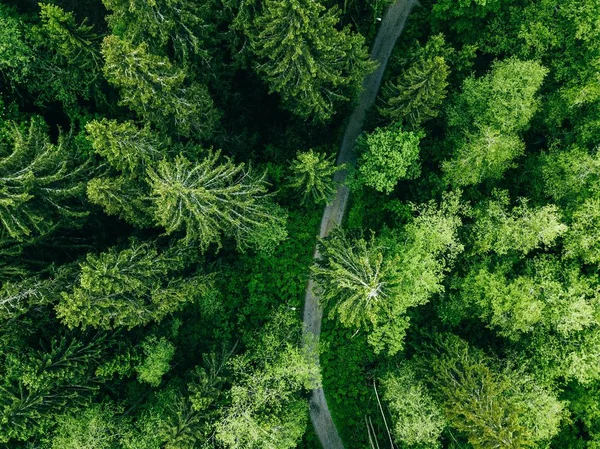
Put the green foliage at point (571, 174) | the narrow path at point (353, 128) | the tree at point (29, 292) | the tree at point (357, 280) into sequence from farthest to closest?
the narrow path at point (353, 128) < the green foliage at point (571, 174) < the tree at point (29, 292) < the tree at point (357, 280)

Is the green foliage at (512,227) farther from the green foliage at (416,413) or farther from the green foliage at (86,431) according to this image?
the green foliage at (86,431)

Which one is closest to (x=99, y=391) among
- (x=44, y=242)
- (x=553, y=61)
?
(x=44, y=242)

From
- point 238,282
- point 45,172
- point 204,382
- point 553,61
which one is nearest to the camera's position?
point 45,172

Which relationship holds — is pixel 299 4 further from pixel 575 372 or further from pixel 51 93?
pixel 575 372

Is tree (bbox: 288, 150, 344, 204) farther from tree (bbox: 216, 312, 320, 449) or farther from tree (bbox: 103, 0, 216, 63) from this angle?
tree (bbox: 216, 312, 320, 449)

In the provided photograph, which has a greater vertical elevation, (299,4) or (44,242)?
(299,4)

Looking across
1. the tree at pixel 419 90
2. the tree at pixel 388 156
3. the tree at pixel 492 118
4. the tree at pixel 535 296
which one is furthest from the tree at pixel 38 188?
the tree at pixel 535 296

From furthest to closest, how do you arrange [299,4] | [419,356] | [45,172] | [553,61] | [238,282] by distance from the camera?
[238,282] < [419,356] < [553,61] < [45,172] < [299,4]
